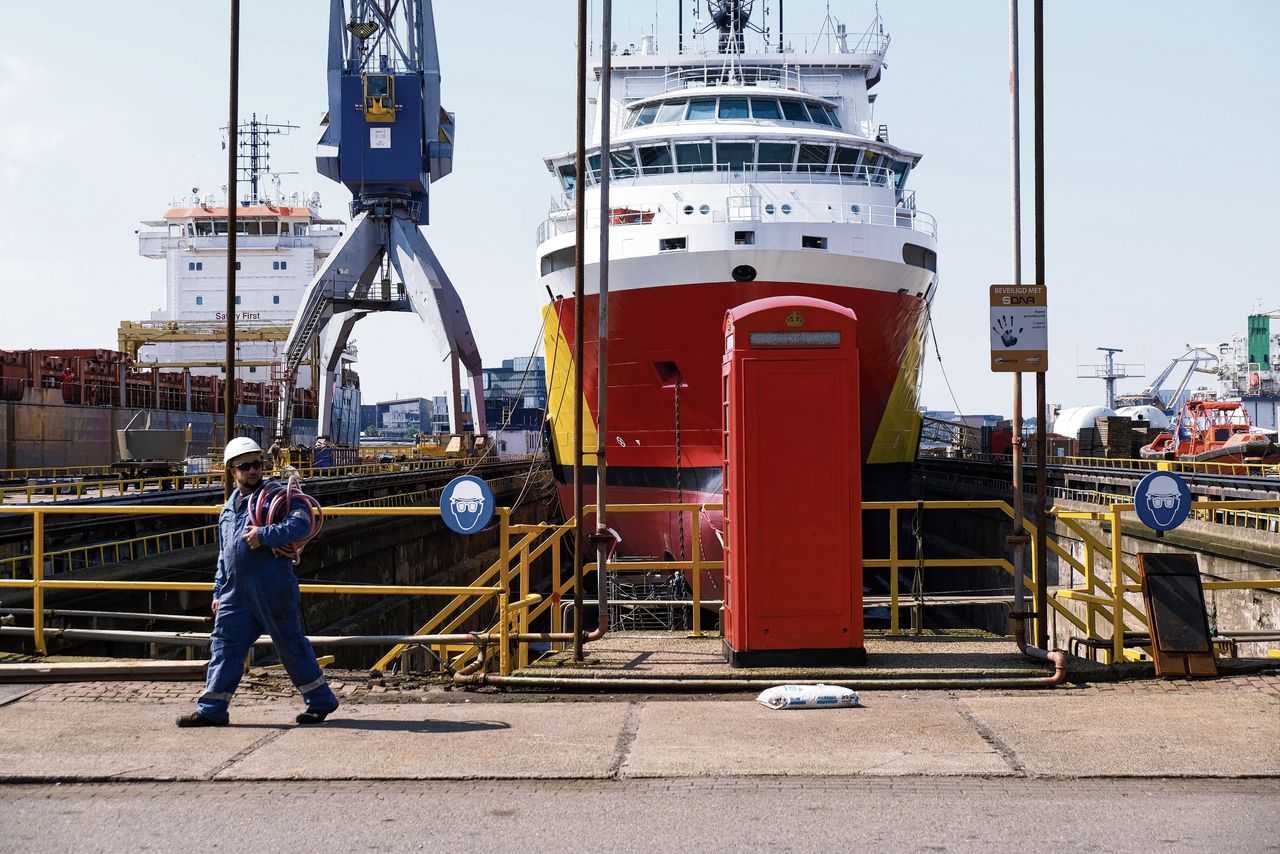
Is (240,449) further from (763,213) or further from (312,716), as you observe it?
(763,213)

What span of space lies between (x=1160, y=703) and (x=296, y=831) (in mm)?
5127

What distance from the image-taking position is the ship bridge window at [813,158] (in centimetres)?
2606

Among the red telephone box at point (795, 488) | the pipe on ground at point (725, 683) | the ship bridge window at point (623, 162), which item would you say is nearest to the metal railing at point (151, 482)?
the pipe on ground at point (725, 683)

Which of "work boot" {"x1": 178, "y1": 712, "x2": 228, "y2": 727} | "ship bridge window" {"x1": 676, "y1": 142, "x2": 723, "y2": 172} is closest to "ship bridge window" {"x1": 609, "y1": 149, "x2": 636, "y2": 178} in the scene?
"ship bridge window" {"x1": 676, "y1": 142, "x2": 723, "y2": 172}

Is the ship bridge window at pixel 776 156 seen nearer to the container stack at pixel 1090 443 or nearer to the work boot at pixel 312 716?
the work boot at pixel 312 716

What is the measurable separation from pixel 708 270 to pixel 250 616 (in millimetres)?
16093

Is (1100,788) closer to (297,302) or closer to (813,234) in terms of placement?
(813,234)

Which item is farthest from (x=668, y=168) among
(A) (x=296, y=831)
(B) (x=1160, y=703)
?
(A) (x=296, y=831)

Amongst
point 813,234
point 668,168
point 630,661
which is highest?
point 668,168

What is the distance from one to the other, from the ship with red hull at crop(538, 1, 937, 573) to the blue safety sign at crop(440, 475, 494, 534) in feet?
37.6

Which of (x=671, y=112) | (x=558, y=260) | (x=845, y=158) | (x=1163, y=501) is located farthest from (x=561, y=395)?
(x=1163, y=501)

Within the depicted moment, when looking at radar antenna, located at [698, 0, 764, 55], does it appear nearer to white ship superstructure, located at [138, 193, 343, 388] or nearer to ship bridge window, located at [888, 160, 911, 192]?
ship bridge window, located at [888, 160, 911, 192]

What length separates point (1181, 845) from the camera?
15.1 feet

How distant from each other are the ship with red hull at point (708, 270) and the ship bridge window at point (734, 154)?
3cm
